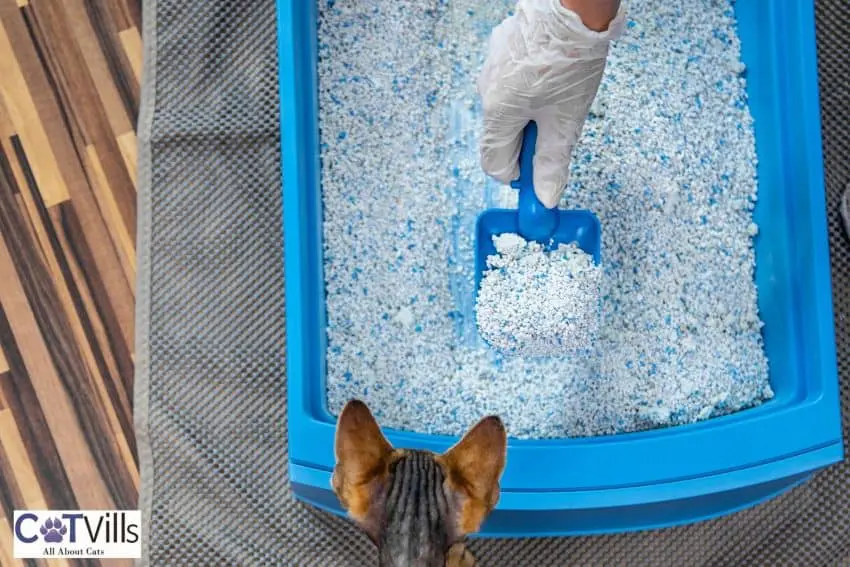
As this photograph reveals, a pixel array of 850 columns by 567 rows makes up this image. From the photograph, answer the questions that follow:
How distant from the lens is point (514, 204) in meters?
1.20

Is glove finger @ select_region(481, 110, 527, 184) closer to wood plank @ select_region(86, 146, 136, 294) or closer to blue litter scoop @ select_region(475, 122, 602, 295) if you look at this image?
blue litter scoop @ select_region(475, 122, 602, 295)

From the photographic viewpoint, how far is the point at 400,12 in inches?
48.4

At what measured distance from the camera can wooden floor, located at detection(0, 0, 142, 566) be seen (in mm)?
1315

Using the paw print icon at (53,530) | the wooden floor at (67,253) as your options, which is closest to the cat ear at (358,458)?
the wooden floor at (67,253)

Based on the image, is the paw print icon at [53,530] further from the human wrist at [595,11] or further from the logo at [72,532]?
the human wrist at [595,11]

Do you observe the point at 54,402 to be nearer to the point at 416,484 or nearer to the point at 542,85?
the point at 416,484

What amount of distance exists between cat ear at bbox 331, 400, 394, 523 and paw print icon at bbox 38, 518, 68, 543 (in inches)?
31.4

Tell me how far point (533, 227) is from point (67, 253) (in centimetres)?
80

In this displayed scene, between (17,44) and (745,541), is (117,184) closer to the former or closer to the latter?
(17,44)

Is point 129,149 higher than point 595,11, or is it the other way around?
point 595,11

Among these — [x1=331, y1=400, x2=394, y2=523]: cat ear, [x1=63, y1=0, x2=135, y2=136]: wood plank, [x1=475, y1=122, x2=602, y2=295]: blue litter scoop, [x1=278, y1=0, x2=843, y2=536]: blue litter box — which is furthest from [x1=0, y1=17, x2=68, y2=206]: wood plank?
[x1=331, y1=400, x2=394, y2=523]: cat ear

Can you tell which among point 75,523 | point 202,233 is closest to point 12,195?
point 202,233

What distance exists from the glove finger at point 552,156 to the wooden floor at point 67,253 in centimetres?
71

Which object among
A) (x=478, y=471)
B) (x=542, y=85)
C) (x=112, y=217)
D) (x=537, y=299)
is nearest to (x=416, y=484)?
(x=478, y=471)
